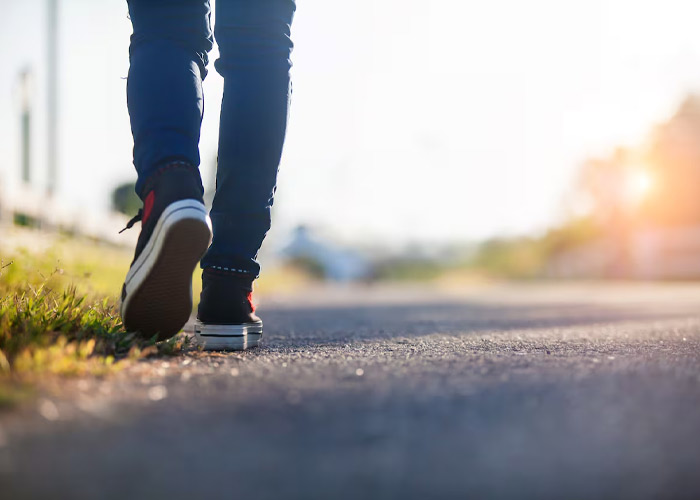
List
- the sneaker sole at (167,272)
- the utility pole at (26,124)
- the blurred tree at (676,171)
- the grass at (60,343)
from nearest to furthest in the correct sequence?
the grass at (60,343) → the sneaker sole at (167,272) → the utility pole at (26,124) → the blurred tree at (676,171)

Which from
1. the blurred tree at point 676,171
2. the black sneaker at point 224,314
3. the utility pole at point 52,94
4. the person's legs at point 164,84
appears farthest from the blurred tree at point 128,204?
the blurred tree at point 676,171

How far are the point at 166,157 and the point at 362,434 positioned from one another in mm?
1014

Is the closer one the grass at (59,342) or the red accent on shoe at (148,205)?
the grass at (59,342)

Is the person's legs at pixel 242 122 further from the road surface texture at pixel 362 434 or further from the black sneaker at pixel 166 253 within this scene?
the road surface texture at pixel 362 434

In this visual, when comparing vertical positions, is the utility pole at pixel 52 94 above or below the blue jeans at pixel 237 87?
above

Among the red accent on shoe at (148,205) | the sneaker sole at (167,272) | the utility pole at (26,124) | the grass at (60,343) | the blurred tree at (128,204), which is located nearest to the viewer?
the grass at (60,343)

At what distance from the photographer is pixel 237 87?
1.86 m

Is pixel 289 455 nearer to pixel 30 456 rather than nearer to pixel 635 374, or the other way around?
pixel 30 456

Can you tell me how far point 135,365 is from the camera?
133 centimetres

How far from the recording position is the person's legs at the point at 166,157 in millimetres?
1509

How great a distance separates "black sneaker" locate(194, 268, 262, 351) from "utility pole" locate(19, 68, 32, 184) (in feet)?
42.5

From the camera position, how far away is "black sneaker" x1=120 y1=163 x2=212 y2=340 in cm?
149

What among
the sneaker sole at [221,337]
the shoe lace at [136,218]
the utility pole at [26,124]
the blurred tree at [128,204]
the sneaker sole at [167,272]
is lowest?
the sneaker sole at [221,337]

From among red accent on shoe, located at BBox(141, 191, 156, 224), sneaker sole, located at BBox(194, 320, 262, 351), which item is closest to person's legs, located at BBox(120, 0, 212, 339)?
red accent on shoe, located at BBox(141, 191, 156, 224)
